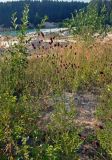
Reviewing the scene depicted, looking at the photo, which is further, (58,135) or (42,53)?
(42,53)

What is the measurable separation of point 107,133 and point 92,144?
1.02ft

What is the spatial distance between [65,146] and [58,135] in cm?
24

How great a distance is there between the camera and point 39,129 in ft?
12.9

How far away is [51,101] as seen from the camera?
4805 mm

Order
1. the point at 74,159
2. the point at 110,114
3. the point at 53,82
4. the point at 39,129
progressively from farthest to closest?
the point at 53,82 < the point at 110,114 < the point at 39,129 < the point at 74,159

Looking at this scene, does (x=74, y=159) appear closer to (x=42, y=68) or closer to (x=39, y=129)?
(x=39, y=129)

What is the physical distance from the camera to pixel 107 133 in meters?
3.52

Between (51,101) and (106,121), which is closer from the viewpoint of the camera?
(106,121)

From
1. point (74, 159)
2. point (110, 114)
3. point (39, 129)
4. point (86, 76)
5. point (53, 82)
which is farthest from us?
point (86, 76)

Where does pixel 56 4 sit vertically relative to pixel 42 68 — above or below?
below

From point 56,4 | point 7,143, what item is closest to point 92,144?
point 7,143

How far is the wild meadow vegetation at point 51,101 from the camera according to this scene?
3.48 meters

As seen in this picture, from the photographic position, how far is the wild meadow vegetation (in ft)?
11.4

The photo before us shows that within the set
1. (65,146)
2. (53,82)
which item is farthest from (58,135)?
(53,82)
